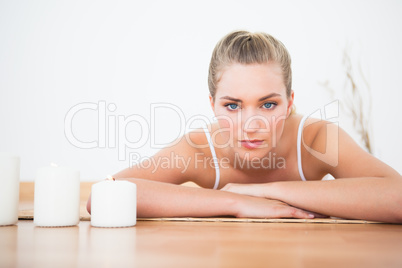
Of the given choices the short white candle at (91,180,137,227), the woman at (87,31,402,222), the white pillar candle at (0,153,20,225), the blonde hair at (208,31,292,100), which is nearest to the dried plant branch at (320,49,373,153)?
the woman at (87,31,402,222)

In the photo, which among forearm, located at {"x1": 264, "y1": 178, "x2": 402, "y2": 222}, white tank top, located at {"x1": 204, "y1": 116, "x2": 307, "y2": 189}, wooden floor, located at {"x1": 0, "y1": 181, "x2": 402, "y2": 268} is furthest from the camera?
white tank top, located at {"x1": 204, "y1": 116, "x2": 307, "y2": 189}

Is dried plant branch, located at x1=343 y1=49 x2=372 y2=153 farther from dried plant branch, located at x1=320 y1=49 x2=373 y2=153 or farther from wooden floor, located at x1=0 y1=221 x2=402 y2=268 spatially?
wooden floor, located at x1=0 y1=221 x2=402 y2=268

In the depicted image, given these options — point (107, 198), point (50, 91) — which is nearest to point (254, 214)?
point (107, 198)

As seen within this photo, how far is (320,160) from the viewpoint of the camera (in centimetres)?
130

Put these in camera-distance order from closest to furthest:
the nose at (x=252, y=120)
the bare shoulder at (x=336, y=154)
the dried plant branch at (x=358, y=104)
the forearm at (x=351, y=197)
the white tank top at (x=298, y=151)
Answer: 1. the forearm at (x=351, y=197)
2. the bare shoulder at (x=336, y=154)
3. the nose at (x=252, y=120)
4. the white tank top at (x=298, y=151)
5. the dried plant branch at (x=358, y=104)

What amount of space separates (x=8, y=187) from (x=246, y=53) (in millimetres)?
756

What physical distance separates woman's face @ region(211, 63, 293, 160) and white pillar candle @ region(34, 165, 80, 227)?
1.85 feet

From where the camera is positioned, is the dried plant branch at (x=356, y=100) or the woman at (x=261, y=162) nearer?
the woman at (x=261, y=162)

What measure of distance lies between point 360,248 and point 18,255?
447 millimetres

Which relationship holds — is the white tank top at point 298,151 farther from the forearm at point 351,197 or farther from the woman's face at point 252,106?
the forearm at point 351,197

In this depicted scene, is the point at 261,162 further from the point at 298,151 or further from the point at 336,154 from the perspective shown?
the point at 336,154

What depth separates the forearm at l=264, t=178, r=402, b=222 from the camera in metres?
0.90

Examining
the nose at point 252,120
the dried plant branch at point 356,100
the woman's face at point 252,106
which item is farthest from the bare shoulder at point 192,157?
the dried plant branch at point 356,100

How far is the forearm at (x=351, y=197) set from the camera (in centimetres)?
90
